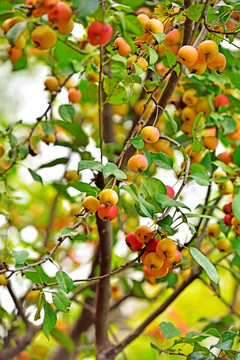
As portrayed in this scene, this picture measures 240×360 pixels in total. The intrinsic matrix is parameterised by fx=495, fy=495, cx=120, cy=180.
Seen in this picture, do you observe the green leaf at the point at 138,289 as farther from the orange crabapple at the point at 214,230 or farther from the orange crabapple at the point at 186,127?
the orange crabapple at the point at 186,127

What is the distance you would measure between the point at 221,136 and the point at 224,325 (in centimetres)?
53

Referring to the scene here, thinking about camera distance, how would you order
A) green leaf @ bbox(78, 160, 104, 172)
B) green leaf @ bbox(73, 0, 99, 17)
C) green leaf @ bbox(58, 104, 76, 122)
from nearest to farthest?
green leaf @ bbox(73, 0, 99, 17) < green leaf @ bbox(78, 160, 104, 172) < green leaf @ bbox(58, 104, 76, 122)

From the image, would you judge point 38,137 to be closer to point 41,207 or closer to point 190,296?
point 41,207

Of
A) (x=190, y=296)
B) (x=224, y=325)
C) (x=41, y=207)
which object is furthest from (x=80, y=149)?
(x=190, y=296)

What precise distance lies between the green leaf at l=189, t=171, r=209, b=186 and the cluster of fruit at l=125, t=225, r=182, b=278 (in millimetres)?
125

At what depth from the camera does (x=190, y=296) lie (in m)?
2.57

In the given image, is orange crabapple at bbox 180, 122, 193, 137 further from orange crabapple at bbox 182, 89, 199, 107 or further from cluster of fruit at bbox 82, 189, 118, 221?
cluster of fruit at bbox 82, 189, 118, 221

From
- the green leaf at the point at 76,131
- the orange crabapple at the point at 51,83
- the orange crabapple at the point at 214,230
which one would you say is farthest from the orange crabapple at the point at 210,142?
the orange crabapple at the point at 51,83

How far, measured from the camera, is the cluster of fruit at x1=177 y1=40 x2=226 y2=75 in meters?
0.82

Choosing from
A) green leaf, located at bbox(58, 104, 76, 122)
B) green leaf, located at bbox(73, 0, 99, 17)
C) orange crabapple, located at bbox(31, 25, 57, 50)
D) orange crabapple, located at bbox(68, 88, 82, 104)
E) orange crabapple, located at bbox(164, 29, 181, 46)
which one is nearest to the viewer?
green leaf, located at bbox(73, 0, 99, 17)

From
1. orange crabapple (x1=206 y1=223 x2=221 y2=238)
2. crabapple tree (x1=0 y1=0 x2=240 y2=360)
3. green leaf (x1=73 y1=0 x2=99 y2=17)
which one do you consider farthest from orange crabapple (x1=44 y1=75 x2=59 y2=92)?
green leaf (x1=73 y1=0 x2=99 y2=17)

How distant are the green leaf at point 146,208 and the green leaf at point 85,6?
12.2 inches

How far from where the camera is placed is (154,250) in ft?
2.74

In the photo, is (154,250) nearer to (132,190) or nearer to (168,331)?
(132,190)
